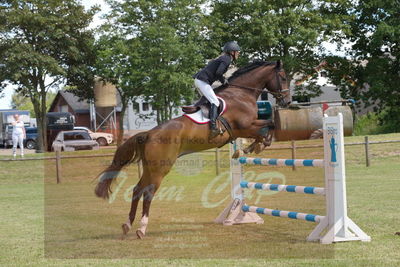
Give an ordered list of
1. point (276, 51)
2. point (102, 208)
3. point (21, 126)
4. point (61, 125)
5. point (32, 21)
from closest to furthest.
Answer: point (102, 208) < point (21, 126) < point (32, 21) < point (276, 51) < point (61, 125)

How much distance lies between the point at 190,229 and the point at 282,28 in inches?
1058

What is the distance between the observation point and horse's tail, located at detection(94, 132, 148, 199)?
7.42m

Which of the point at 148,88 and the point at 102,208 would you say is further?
the point at 148,88

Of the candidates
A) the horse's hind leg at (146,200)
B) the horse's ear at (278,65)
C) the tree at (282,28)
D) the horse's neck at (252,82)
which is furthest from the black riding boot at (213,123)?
the tree at (282,28)

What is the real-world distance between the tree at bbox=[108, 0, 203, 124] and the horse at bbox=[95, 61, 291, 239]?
21319 millimetres

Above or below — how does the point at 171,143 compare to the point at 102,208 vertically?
above

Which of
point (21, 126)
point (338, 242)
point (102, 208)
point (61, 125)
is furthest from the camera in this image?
point (61, 125)

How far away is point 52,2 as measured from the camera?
31172 mm

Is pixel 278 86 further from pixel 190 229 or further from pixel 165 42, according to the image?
pixel 165 42

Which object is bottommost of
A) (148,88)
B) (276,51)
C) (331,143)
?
(331,143)

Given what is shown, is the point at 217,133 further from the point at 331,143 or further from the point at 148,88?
the point at 148,88

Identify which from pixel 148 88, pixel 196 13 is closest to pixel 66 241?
pixel 148 88

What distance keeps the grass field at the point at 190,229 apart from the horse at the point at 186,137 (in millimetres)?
695

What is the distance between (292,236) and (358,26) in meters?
30.0
